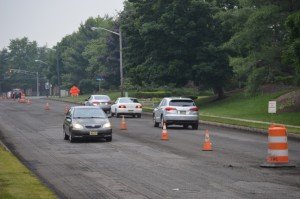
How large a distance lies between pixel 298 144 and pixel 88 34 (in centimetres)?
11893

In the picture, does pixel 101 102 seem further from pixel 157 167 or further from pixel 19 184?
pixel 19 184

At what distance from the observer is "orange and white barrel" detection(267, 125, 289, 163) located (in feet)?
57.4

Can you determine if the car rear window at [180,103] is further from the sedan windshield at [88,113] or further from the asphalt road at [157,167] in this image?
the sedan windshield at [88,113]

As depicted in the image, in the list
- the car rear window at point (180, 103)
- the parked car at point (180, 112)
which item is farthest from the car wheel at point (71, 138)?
the car rear window at point (180, 103)

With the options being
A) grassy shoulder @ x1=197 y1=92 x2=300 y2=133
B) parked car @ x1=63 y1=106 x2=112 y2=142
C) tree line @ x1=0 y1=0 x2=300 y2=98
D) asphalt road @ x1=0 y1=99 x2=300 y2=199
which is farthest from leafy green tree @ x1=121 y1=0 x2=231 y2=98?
parked car @ x1=63 y1=106 x2=112 y2=142

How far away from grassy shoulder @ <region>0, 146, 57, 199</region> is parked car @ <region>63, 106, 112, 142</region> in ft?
28.7

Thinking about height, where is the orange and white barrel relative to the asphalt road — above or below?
above

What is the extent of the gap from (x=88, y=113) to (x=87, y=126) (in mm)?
1489

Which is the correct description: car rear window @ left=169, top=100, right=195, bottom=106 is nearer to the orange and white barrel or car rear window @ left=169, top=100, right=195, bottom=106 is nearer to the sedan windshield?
the sedan windshield

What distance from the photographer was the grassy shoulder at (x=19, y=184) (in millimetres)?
12086

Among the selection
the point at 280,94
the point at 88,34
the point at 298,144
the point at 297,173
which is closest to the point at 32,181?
the point at 297,173

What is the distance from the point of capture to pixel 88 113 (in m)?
27.8

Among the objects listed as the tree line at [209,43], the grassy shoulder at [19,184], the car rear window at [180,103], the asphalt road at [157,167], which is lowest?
the asphalt road at [157,167]

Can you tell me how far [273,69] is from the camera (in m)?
43.9
